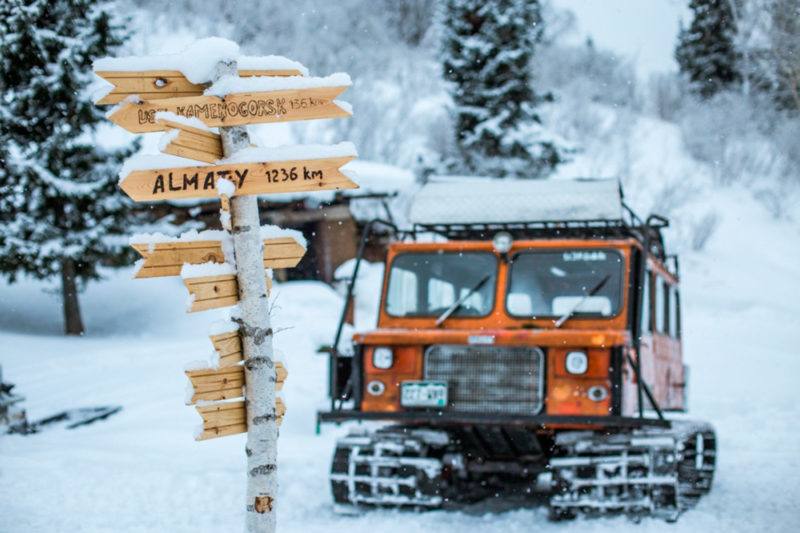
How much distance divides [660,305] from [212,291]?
5397 mm

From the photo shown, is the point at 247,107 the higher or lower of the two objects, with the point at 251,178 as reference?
higher

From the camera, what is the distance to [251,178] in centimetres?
346

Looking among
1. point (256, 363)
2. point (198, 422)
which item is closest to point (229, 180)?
point (256, 363)

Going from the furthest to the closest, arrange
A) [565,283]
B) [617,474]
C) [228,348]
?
1. [565,283]
2. [617,474]
3. [228,348]

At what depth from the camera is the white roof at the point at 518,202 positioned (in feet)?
23.4

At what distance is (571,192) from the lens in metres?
7.29

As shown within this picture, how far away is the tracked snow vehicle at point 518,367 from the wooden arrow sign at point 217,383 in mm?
2912

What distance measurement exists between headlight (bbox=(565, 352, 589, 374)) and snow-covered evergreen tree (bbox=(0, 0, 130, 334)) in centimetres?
1063

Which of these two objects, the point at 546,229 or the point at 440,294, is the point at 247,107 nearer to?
the point at 440,294

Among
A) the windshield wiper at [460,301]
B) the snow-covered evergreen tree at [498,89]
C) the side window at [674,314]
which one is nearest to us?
the windshield wiper at [460,301]

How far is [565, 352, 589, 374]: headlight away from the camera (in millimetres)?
6160

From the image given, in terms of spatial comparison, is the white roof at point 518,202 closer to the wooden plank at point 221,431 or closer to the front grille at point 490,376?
the front grille at point 490,376

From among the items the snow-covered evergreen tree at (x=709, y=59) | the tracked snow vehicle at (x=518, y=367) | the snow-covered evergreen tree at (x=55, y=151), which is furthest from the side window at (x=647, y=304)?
the snow-covered evergreen tree at (x=709, y=59)

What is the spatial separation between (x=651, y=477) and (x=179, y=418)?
5.98 meters
